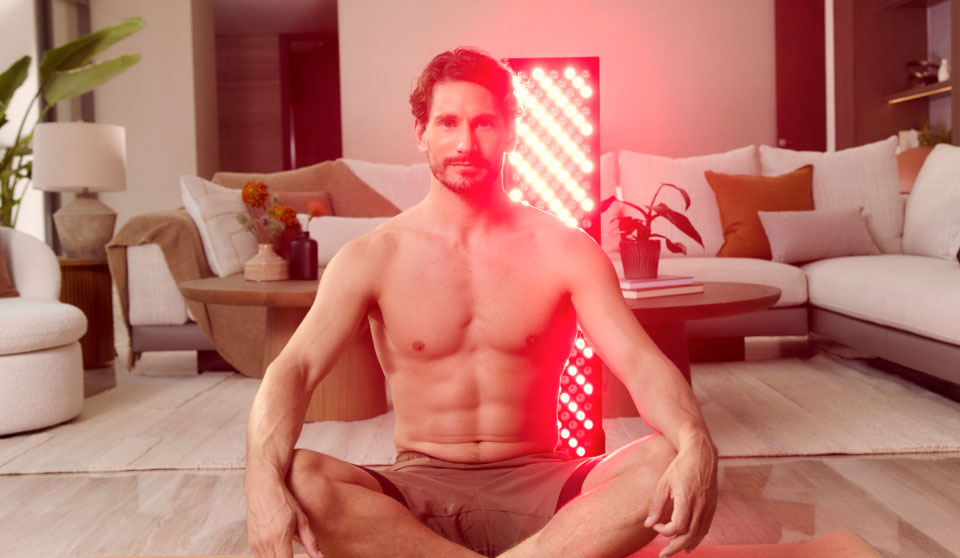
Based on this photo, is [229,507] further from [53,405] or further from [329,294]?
[53,405]

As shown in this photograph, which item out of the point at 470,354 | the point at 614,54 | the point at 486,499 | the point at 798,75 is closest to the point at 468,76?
the point at 470,354

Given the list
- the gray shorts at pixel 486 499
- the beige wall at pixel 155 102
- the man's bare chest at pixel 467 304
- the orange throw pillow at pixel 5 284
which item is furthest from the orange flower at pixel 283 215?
the beige wall at pixel 155 102

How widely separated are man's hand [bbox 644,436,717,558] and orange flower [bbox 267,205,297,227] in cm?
216

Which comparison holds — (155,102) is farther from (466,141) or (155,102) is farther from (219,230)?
(466,141)

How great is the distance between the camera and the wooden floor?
1655mm

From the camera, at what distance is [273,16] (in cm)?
728

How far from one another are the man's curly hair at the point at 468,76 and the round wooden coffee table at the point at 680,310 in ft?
3.09

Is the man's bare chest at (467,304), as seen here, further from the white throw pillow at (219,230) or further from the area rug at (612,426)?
the white throw pillow at (219,230)

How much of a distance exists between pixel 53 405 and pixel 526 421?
2040 mm

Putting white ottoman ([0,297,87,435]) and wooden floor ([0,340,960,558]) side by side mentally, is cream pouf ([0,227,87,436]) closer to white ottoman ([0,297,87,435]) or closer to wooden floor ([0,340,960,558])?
white ottoman ([0,297,87,435])

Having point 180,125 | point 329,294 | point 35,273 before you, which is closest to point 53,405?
point 35,273

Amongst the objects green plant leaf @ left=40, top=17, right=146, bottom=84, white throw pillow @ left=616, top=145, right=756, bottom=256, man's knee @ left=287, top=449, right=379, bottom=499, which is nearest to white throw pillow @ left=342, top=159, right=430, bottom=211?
white throw pillow @ left=616, top=145, right=756, bottom=256

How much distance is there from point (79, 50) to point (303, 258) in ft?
8.10

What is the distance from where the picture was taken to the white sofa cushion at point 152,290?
350 centimetres
